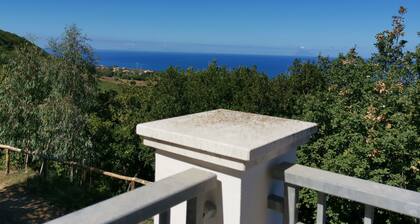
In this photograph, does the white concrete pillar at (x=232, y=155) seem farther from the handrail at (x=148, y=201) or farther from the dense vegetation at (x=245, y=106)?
the dense vegetation at (x=245, y=106)

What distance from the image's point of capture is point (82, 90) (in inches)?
357

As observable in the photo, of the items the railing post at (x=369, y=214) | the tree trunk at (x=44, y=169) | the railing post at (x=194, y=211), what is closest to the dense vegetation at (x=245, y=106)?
the tree trunk at (x=44, y=169)

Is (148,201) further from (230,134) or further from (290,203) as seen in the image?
(290,203)

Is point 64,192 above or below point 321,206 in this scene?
below

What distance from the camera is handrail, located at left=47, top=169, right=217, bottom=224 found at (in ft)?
3.43

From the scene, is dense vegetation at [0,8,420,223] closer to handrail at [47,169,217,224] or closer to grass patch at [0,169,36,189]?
grass patch at [0,169,36,189]

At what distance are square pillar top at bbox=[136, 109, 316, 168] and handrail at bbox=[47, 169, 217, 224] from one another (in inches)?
4.5

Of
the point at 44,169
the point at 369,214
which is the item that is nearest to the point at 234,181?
the point at 369,214

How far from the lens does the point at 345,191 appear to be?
1.34m

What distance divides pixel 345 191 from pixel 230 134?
0.46 m

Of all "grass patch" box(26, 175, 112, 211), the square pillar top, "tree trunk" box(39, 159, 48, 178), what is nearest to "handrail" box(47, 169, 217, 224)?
the square pillar top

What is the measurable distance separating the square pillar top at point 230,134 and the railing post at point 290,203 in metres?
0.15

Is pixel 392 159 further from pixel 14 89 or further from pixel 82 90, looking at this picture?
pixel 14 89

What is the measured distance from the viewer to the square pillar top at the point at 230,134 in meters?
1.37
